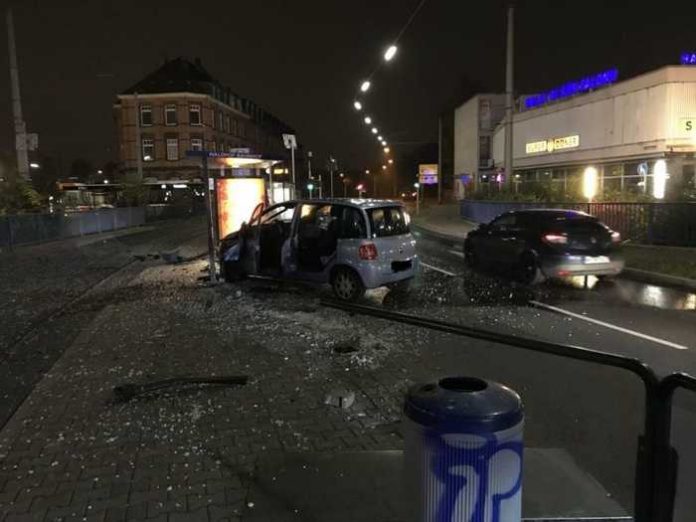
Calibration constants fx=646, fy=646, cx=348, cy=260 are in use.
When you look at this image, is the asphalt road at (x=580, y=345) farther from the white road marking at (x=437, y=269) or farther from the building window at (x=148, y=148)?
the building window at (x=148, y=148)

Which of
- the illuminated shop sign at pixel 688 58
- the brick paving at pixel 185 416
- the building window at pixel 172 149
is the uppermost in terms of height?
the illuminated shop sign at pixel 688 58

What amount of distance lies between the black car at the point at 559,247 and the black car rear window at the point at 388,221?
2.78 meters

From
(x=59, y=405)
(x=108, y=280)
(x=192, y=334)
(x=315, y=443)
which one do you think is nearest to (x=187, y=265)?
(x=108, y=280)

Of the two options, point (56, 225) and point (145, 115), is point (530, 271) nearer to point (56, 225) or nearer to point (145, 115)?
point (56, 225)

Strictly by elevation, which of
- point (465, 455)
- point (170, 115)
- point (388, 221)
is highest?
point (170, 115)

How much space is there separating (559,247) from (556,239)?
16 centimetres

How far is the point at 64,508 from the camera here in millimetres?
3801

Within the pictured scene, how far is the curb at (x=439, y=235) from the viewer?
76.7 feet

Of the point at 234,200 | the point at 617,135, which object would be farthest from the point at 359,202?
the point at 617,135

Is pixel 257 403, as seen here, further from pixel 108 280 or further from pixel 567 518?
pixel 108 280

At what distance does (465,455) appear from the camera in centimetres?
266

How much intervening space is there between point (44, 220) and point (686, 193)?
21.3 metres

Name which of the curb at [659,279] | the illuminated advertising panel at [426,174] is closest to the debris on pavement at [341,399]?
the curb at [659,279]

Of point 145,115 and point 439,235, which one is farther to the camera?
point 145,115
